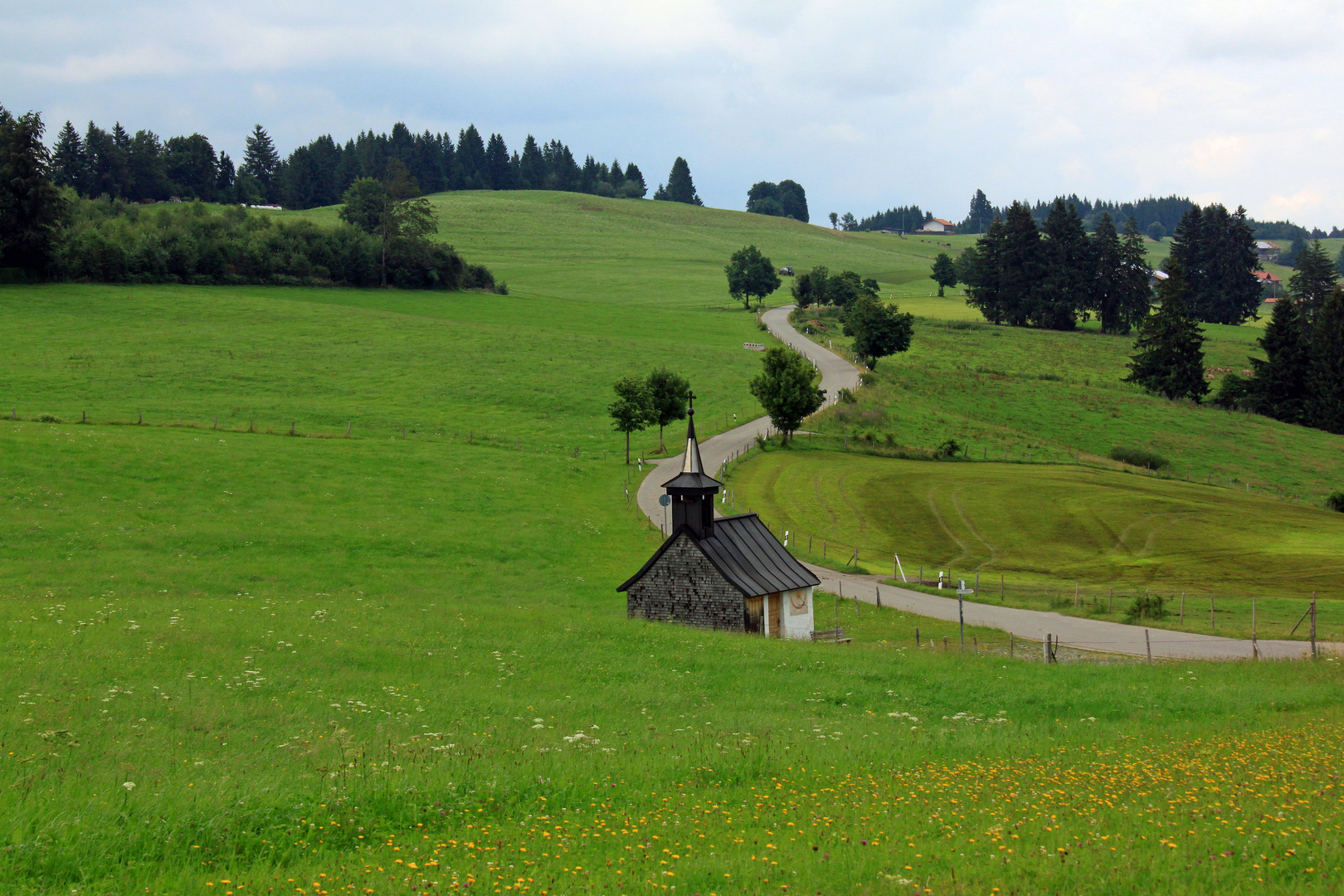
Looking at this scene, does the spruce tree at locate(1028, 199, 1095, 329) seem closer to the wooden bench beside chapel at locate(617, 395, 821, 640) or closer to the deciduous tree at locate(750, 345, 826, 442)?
the deciduous tree at locate(750, 345, 826, 442)

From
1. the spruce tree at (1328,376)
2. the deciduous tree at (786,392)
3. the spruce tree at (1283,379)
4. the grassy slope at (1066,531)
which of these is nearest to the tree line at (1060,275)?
the spruce tree at (1283,379)

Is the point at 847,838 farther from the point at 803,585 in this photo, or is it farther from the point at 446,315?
the point at 446,315

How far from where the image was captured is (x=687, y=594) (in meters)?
34.7

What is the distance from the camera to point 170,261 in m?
111

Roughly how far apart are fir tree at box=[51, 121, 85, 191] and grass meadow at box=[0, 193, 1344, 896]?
139543 millimetres

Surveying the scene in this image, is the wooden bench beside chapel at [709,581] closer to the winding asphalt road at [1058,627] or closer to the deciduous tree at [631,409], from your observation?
the winding asphalt road at [1058,627]

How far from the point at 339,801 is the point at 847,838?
593 cm

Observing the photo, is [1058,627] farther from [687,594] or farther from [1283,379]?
[1283,379]

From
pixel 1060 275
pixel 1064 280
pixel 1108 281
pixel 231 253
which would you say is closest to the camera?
pixel 231 253

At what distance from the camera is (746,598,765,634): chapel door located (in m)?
33.9

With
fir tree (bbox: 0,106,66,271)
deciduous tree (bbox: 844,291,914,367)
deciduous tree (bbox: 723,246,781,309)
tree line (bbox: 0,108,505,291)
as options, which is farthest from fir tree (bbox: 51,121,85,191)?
deciduous tree (bbox: 844,291,914,367)

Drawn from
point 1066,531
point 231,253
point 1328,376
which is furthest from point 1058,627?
point 231,253

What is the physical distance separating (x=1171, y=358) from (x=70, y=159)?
16941 centimetres

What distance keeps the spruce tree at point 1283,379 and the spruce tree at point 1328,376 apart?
43.0 inches
